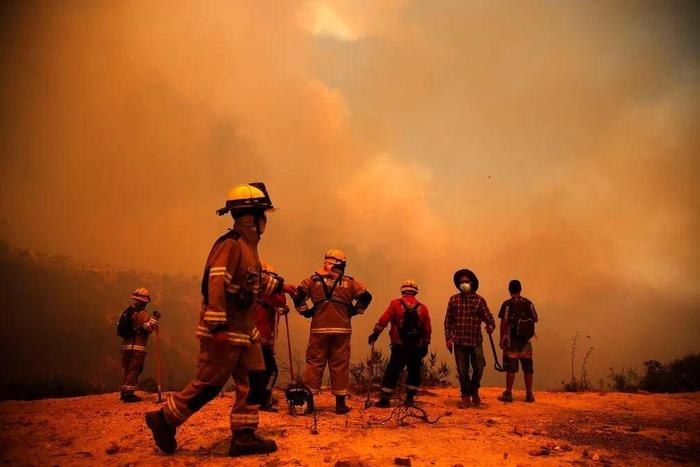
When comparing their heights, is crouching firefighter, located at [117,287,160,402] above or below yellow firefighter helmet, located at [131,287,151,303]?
below

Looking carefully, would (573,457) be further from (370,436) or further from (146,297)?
(146,297)

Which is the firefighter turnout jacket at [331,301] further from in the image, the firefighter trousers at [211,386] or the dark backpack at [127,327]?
the dark backpack at [127,327]

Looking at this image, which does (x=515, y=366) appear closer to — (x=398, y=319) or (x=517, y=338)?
(x=517, y=338)

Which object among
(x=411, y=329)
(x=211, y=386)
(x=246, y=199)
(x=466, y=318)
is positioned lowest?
(x=211, y=386)

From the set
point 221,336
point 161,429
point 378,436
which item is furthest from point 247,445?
point 378,436

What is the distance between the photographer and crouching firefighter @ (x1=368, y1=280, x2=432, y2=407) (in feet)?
29.4

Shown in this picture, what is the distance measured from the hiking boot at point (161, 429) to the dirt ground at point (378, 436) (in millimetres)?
163

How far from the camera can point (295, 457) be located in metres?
4.96

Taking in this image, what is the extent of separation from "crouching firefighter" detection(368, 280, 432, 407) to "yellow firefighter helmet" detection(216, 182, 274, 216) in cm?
443

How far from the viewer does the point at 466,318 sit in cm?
968

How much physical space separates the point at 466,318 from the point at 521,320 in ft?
4.79

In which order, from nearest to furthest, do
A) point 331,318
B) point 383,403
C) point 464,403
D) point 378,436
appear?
point 378,436 → point 331,318 → point 383,403 → point 464,403

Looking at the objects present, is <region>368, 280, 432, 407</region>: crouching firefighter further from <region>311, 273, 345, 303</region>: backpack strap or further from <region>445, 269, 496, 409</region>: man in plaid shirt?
<region>311, 273, 345, 303</region>: backpack strap

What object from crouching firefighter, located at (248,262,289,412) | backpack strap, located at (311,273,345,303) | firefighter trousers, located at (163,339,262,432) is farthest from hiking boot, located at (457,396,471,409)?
firefighter trousers, located at (163,339,262,432)
